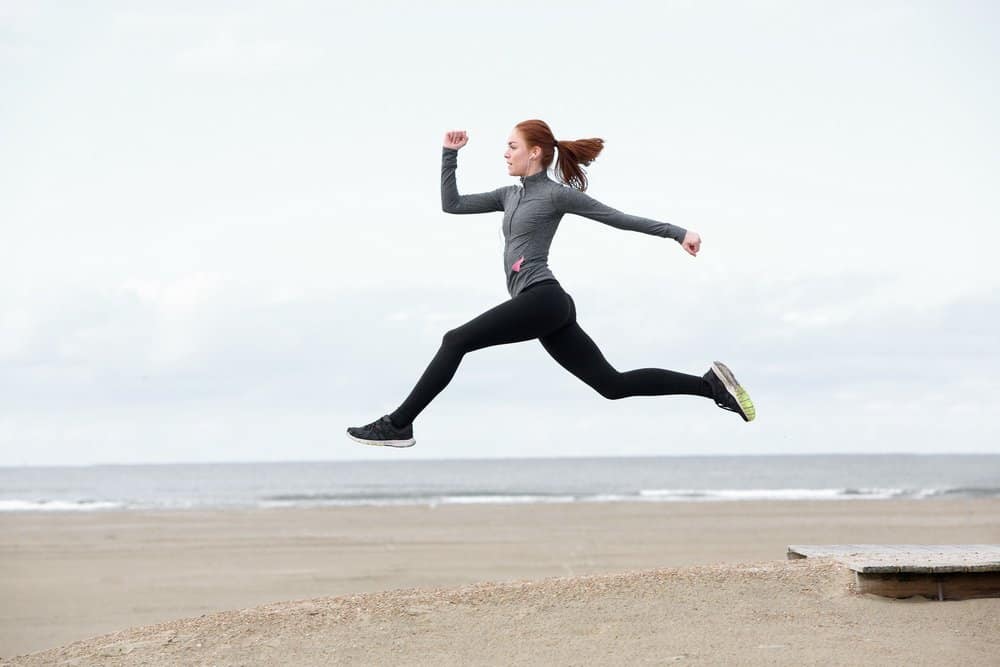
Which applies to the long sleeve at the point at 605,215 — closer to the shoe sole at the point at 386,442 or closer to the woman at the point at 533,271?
the woman at the point at 533,271

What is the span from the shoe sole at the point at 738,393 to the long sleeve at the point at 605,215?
3.97ft

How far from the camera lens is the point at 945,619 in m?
6.25

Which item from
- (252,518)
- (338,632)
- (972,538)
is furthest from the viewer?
(252,518)

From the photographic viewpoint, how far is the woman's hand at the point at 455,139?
17.2 ft

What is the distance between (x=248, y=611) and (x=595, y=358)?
3.00 metres

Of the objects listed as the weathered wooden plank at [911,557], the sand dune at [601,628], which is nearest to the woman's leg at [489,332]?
the sand dune at [601,628]

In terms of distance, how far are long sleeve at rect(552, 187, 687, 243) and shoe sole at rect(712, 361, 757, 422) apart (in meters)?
1.21

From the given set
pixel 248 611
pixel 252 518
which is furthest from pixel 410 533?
pixel 248 611

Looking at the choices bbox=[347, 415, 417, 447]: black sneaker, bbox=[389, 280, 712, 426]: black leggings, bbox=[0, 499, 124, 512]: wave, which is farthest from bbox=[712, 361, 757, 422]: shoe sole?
bbox=[0, 499, 124, 512]: wave

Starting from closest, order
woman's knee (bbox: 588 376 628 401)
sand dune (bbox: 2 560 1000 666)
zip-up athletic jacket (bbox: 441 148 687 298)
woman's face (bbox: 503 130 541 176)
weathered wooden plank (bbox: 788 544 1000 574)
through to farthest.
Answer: zip-up athletic jacket (bbox: 441 148 687 298) < woman's face (bbox: 503 130 541 176) < woman's knee (bbox: 588 376 628 401) < sand dune (bbox: 2 560 1000 666) < weathered wooden plank (bbox: 788 544 1000 574)

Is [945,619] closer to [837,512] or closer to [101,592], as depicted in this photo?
[101,592]

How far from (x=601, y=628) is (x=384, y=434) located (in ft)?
6.61

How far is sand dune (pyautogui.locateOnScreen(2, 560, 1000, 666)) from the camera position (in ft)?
18.6

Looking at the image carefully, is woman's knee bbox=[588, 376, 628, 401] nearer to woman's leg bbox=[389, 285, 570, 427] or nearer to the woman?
the woman
